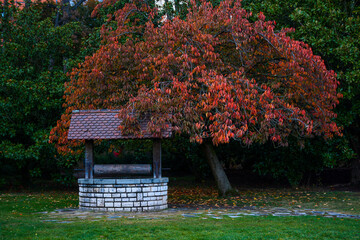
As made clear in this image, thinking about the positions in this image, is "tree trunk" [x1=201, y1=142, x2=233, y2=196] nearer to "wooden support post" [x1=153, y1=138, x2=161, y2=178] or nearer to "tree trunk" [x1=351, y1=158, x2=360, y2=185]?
"wooden support post" [x1=153, y1=138, x2=161, y2=178]

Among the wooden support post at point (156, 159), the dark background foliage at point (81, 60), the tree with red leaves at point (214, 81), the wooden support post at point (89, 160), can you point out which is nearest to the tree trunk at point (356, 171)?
the dark background foliage at point (81, 60)

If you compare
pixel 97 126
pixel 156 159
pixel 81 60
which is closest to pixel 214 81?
pixel 156 159

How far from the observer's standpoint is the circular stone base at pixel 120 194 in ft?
40.4

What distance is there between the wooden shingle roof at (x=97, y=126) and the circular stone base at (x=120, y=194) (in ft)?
4.28

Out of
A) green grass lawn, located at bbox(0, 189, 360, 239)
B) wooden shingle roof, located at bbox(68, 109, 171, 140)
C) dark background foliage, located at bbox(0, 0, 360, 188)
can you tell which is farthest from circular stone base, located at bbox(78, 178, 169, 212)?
dark background foliage, located at bbox(0, 0, 360, 188)

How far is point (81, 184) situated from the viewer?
12.7 meters

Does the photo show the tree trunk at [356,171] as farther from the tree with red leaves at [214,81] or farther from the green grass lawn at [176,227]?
the green grass lawn at [176,227]

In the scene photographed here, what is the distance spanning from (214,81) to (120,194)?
424 centimetres

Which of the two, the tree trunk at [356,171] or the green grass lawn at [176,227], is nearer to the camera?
the green grass lawn at [176,227]

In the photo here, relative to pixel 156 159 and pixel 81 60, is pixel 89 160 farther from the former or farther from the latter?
pixel 81 60

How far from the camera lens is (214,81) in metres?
11.8

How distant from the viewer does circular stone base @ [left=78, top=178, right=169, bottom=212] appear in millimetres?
12320

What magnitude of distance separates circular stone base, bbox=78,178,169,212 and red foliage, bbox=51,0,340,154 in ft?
5.38

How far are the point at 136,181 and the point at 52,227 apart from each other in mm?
3477
